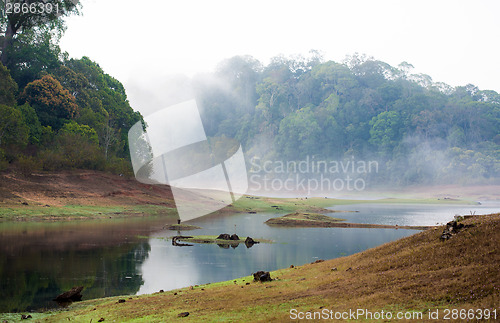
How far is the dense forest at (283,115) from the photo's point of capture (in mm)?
62625

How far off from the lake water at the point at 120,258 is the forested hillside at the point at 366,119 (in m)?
105

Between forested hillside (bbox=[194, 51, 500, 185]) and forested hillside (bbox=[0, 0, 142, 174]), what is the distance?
85.7m

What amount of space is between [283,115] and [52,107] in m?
112

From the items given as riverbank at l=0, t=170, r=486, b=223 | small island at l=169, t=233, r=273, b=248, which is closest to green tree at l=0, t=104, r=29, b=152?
riverbank at l=0, t=170, r=486, b=223

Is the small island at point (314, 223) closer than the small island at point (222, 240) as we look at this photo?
No

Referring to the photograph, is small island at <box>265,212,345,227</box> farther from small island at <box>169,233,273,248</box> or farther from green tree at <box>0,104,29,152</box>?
green tree at <box>0,104,29,152</box>

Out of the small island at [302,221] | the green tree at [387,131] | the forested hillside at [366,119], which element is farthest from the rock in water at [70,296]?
the green tree at [387,131]

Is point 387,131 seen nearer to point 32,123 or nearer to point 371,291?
point 32,123

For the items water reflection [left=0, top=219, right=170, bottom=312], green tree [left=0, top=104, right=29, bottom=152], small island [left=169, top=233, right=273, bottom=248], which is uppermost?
green tree [left=0, top=104, right=29, bottom=152]

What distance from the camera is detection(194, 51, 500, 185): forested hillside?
136 m

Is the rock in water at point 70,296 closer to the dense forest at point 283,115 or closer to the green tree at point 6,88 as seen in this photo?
the dense forest at point 283,115

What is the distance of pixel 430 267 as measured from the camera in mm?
12227

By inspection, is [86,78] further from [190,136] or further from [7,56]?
[190,136]

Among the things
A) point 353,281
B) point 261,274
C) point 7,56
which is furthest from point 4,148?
point 353,281
